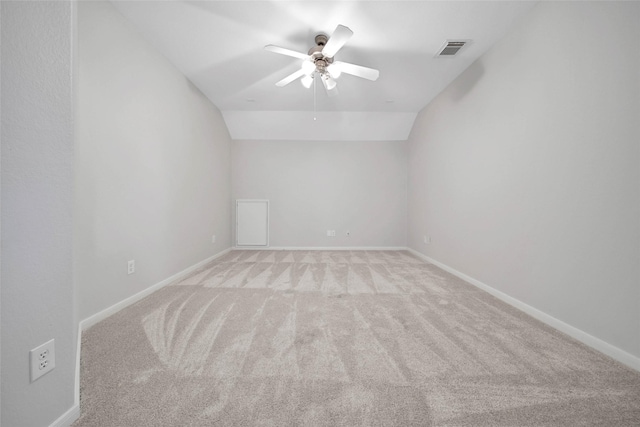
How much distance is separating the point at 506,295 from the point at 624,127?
152cm

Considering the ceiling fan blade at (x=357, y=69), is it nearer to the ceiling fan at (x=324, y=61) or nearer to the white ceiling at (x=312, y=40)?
the ceiling fan at (x=324, y=61)

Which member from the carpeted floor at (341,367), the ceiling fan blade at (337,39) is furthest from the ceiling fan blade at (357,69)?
the carpeted floor at (341,367)

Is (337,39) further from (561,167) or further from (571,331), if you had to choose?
(571,331)

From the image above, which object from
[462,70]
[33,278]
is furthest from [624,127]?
[33,278]

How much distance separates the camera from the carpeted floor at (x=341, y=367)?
1005 mm

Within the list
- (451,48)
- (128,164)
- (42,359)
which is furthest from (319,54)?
(42,359)

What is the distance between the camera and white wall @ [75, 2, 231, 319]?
1.73 m

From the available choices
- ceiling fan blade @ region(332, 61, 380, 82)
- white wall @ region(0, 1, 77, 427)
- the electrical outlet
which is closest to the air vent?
ceiling fan blade @ region(332, 61, 380, 82)

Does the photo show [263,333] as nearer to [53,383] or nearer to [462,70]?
[53,383]

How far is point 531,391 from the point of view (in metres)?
1.13

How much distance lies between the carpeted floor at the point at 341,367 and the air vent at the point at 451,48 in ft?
8.28

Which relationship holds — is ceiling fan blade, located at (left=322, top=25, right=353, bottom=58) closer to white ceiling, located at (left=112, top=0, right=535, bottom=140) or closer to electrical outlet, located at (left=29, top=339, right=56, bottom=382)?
white ceiling, located at (left=112, top=0, right=535, bottom=140)

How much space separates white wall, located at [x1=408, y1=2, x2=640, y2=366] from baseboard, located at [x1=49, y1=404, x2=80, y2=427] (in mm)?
2748

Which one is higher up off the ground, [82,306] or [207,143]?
[207,143]
